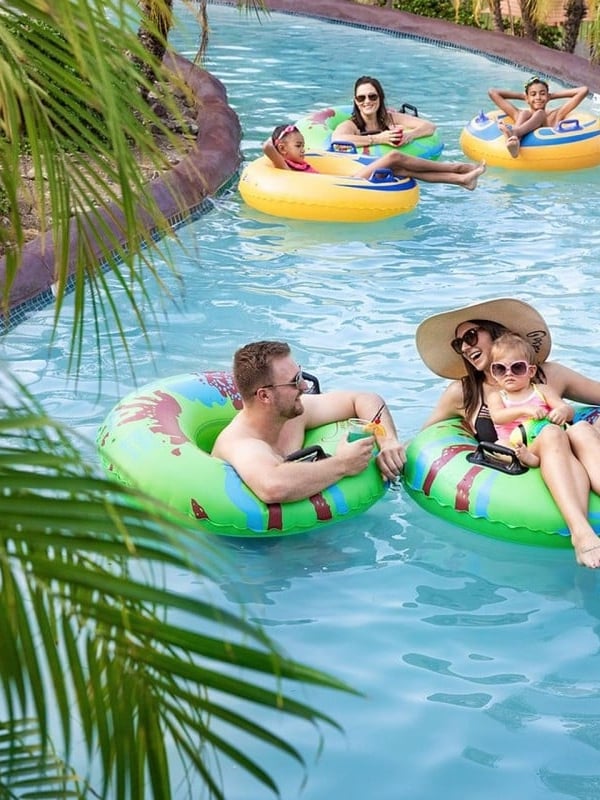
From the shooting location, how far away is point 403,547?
4.58 m

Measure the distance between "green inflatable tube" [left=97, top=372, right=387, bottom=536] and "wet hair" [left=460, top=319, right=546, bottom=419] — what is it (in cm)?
48

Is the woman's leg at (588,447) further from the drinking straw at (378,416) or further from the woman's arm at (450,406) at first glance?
the drinking straw at (378,416)

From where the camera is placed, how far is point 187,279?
7.52 m

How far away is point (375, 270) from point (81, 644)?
15.3ft

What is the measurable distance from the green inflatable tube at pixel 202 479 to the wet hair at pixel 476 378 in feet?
1.56

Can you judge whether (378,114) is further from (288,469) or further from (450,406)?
(288,469)

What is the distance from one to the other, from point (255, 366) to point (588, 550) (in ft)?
4.19

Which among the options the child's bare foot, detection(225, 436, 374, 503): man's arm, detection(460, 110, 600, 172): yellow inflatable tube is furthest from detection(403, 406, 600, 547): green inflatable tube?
detection(460, 110, 600, 172): yellow inflatable tube

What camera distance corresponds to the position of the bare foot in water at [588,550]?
161 inches

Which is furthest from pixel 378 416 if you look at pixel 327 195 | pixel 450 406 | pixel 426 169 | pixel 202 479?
pixel 426 169

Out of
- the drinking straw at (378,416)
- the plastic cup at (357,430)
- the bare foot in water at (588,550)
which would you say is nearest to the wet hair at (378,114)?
the drinking straw at (378,416)

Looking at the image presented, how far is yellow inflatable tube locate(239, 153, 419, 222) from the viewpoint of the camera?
8.38 m

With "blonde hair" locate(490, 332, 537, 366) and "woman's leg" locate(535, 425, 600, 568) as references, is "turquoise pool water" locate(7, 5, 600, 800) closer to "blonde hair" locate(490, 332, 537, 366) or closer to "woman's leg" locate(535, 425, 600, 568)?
"woman's leg" locate(535, 425, 600, 568)

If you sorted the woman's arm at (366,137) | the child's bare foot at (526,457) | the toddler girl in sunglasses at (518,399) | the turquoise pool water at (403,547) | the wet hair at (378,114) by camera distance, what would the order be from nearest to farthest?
the turquoise pool water at (403,547) → the child's bare foot at (526,457) → the toddler girl in sunglasses at (518,399) → the woman's arm at (366,137) → the wet hair at (378,114)
